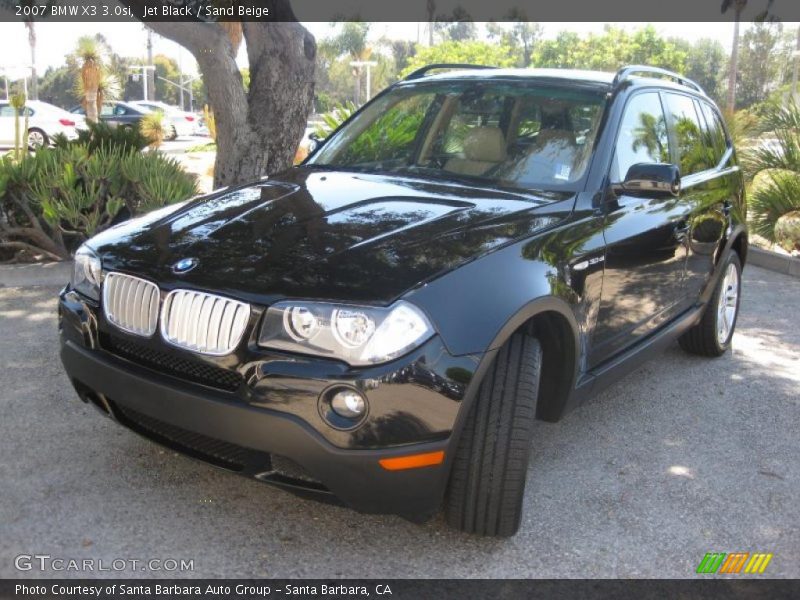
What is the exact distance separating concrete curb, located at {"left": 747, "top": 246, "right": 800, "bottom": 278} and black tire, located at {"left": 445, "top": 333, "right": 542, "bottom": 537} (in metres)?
6.39

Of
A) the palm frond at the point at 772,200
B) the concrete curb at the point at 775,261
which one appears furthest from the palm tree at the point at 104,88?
the concrete curb at the point at 775,261

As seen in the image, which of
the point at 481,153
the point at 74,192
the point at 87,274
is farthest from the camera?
the point at 74,192

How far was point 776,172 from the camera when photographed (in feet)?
31.0

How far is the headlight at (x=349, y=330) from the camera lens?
8.48 feet

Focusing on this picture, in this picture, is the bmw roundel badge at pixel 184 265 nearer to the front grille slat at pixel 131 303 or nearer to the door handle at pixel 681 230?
the front grille slat at pixel 131 303

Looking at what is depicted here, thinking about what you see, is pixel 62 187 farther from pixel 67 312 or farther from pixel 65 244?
pixel 67 312

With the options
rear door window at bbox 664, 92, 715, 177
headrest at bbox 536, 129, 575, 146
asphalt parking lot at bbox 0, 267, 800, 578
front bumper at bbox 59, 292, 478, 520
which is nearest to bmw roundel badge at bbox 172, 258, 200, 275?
front bumper at bbox 59, 292, 478, 520

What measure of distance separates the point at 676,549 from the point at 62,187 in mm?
5499

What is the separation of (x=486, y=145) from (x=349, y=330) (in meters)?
1.83

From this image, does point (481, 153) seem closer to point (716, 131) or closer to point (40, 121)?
point (716, 131)

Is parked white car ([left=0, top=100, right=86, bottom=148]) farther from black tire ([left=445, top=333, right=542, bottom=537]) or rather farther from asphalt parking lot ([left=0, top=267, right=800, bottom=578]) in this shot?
black tire ([left=445, top=333, right=542, bottom=537])

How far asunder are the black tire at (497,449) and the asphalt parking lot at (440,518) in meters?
0.19

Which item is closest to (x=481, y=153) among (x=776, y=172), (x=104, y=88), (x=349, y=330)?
(x=349, y=330)
